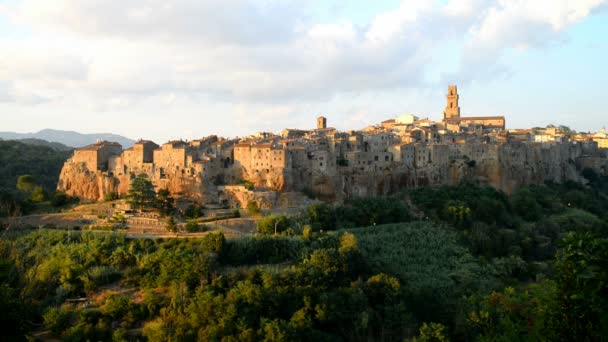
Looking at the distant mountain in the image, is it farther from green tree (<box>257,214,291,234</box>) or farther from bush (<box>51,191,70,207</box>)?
green tree (<box>257,214,291,234</box>)

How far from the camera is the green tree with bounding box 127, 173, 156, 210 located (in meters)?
35.4

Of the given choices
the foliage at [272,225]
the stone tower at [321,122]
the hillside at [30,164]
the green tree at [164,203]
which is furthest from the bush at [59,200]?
the stone tower at [321,122]

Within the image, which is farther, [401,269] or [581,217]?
[581,217]

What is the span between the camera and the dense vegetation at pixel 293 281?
2267 centimetres

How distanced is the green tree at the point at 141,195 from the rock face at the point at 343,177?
2.45 m

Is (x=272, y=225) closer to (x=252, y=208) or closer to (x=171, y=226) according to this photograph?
(x=252, y=208)

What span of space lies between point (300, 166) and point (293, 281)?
13.9 meters

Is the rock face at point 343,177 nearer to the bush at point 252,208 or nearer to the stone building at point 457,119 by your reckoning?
the bush at point 252,208

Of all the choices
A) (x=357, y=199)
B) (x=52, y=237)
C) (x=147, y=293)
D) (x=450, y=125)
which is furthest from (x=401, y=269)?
(x=450, y=125)

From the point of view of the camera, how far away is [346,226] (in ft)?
116

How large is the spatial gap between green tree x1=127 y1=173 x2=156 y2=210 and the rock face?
2.45 m

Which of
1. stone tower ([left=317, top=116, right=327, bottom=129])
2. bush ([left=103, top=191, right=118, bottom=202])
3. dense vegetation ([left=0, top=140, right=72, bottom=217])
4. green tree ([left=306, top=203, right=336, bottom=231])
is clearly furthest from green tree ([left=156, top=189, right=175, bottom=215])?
stone tower ([left=317, top=116, right=327, bottom=129])

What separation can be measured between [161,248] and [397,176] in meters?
20.2

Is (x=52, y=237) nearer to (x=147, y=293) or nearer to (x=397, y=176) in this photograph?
(x=147, y=293)
